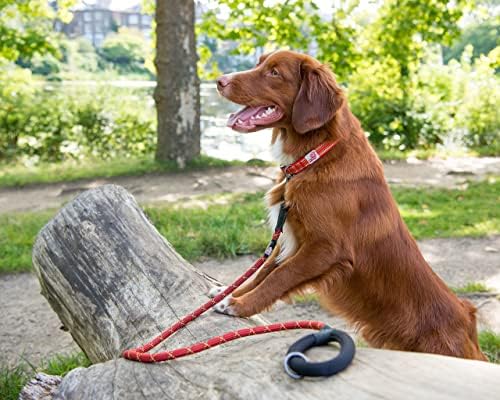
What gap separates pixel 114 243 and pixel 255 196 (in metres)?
6.29

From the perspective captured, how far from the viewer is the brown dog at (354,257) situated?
273 centimetres

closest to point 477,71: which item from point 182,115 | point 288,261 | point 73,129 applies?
point 182,115

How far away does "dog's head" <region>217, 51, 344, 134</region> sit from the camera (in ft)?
9.87

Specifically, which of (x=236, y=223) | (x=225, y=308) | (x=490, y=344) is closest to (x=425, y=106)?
(x=236, y=223)

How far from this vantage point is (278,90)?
3.12m

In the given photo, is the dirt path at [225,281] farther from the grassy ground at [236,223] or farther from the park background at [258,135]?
the park background at [258,135]

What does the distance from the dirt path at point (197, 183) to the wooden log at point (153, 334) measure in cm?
596

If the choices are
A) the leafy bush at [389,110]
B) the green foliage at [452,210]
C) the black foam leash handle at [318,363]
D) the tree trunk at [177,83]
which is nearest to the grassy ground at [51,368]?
the black foam leash handle at [318,363]

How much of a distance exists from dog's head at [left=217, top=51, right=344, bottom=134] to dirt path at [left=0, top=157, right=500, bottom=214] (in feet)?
20.1

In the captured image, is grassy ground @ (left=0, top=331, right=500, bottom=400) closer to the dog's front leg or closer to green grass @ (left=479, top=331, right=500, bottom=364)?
green grass @ (left=479, top=331, right=500, bottom=364)

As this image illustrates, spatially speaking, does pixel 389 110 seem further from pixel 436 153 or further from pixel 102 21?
pixel 102 21

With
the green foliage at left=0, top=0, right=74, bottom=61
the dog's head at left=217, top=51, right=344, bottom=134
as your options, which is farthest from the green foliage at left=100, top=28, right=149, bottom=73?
the dog's head at left=217, top=51, right=344, bottom=134

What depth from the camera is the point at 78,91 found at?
16484 millimetres

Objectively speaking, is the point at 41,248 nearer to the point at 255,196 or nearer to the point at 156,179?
the point at 255,196
